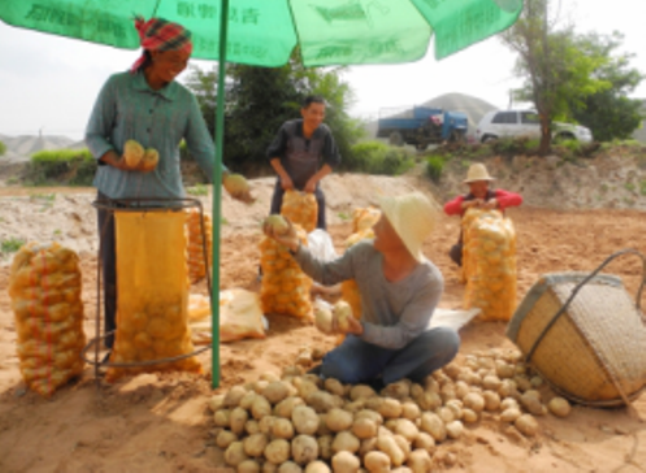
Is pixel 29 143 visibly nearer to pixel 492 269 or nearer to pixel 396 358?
pixel 492 269

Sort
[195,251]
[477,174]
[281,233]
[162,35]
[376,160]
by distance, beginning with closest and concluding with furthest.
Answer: [162,35], [281,233], [477,174], [195,251], [376,160]

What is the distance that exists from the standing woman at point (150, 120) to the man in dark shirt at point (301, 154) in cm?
178

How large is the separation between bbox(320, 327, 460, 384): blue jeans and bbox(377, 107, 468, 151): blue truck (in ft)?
52.3

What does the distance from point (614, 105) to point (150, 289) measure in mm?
25053

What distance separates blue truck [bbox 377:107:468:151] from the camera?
59.6ft

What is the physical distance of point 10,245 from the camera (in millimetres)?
5816

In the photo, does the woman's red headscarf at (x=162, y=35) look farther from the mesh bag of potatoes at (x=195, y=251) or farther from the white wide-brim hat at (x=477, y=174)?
the white wide-brim hat at (x=477, y=174)

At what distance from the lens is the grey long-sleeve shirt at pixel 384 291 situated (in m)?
2.30

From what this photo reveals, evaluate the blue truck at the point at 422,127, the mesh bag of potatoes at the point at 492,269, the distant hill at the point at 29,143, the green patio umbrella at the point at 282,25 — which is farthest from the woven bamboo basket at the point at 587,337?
the distant hill at the point at 29,143

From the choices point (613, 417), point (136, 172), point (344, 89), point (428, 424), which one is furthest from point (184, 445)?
point (344, 89)

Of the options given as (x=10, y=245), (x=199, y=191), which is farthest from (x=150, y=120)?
(x=199, y=191)

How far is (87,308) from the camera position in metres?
4.08

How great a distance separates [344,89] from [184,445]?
42.2 feet

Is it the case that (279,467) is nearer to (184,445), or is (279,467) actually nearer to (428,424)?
(184,445)
